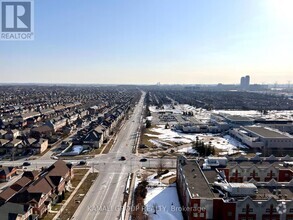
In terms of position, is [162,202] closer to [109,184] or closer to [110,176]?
[109,184]

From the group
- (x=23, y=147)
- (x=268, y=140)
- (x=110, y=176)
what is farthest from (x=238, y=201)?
(x=23, y=147)

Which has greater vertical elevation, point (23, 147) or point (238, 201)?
point (238, 201)

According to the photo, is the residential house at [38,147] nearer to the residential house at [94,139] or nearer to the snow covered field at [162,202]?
the residential house at [94,139]

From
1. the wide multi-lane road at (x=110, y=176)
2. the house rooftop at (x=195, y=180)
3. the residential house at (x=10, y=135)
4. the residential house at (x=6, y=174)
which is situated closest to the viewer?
the house rooftop at (x=195, y=180)

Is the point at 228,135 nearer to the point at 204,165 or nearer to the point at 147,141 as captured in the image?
the point at 147,141

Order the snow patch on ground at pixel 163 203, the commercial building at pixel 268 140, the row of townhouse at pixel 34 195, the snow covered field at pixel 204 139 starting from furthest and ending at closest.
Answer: the commercial building at pixel 268 140 → the snow covered field at pixel 204 139 → the snow patch on ground at pixel 163 203 → the row of townhouse at pixel 34 195

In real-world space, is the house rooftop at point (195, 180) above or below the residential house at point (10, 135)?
above

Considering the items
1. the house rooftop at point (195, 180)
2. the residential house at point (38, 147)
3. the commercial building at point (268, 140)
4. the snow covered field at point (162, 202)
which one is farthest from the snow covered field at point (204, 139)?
the residential house at point (38, 147)

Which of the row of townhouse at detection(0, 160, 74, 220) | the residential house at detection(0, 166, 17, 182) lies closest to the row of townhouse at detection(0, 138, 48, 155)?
the residential house at detection(0, 166, 17, 182)

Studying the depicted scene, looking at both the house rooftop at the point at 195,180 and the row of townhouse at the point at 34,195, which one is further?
the house rooftop at the point at 195,180
